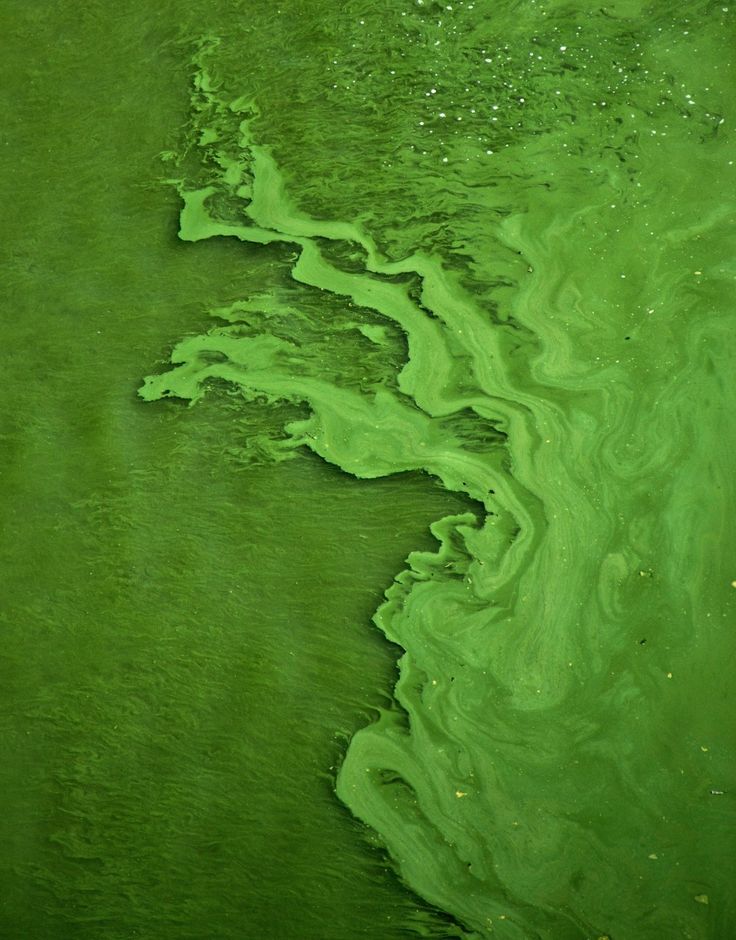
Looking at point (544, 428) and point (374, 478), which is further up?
point (544, 428)

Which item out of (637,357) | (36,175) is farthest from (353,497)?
(36,175)

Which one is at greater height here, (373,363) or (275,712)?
(373,363)

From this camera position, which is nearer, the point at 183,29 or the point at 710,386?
the point at 710,386

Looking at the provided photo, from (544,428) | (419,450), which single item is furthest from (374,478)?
(544,428)

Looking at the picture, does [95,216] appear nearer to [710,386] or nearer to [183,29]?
[183,29]

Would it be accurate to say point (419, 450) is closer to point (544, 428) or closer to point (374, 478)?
point (374, 478)
